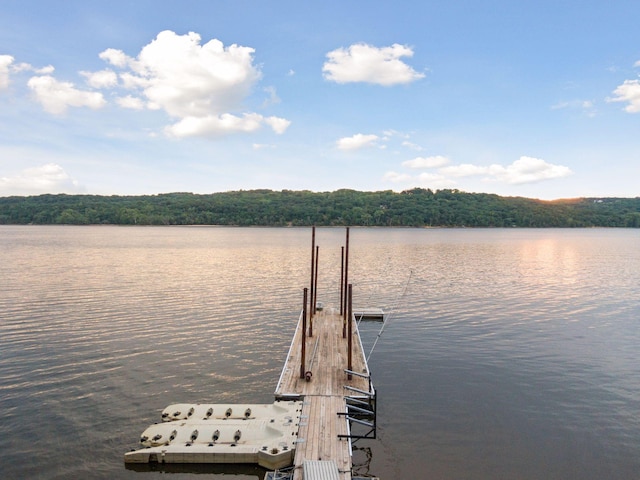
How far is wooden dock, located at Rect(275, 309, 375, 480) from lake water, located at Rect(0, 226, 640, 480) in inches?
42.5

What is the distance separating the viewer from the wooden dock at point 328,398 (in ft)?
39.2

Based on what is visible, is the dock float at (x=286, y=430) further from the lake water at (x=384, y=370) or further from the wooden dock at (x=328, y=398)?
the lake water at (x=384, y=370)

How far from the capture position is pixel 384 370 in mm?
20734

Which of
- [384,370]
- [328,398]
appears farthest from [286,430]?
[384,370]

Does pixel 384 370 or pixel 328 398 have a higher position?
pixel 328 398

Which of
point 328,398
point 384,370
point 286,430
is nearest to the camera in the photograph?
point 286,430

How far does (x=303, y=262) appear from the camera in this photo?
214 feet

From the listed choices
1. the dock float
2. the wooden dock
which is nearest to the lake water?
the dock float

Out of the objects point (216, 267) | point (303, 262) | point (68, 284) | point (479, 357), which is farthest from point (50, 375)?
point (303, 262)

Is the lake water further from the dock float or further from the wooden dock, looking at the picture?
the wooden dock

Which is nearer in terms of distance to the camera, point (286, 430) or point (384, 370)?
point (286, 430)

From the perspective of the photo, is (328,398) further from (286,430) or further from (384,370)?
(384,370)

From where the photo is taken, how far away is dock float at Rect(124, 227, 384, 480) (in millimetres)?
12172

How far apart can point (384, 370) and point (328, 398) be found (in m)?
5.76
